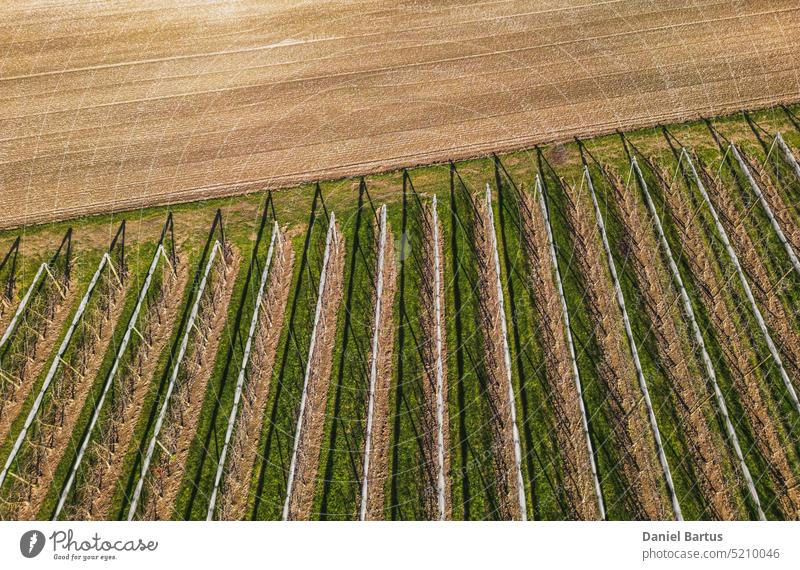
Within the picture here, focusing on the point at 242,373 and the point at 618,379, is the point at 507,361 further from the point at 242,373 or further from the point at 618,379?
the point at 242,373

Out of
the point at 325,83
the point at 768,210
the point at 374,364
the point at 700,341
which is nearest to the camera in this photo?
the point at 700,341

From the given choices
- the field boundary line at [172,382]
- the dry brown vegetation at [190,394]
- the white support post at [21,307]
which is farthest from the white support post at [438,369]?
the white support post at [21,307]

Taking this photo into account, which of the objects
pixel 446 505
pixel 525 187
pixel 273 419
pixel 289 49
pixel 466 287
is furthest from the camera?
pixel 289 49

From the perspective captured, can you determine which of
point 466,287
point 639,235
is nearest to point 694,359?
point 639,235

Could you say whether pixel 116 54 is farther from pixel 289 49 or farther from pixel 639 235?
pixel 639 235

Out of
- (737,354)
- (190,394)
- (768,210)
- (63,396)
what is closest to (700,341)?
(737,354)

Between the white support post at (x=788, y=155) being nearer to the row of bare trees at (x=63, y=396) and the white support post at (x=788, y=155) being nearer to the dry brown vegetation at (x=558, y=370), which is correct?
the dry brown vegetation at (x=558, y=370)
